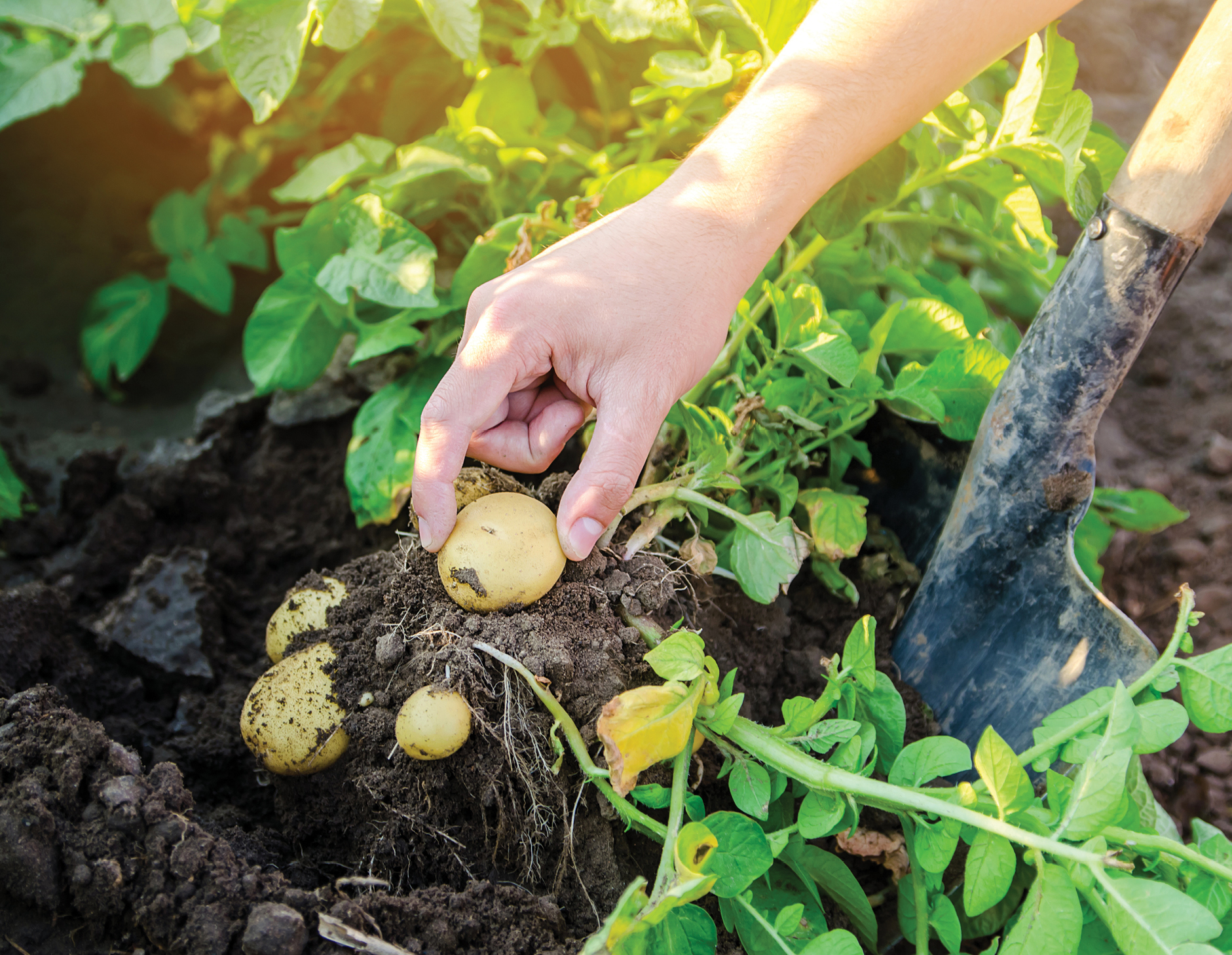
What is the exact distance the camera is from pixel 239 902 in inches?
41.7

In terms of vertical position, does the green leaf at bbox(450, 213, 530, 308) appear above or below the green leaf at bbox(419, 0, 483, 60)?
below

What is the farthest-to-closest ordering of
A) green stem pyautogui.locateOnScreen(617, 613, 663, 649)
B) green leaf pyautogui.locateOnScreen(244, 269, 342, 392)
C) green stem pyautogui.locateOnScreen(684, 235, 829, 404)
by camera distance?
1. green leaf pyautogui.locateOnScreen(244, 269, 342, 392)
2. green stem pyautogui.locateOnScreen(684, 235, 829, 404)
3. green stem pyautogui.locateOnScreen(617, 613, 663, 649)

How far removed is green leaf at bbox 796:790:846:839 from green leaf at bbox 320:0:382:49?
5.28 ft

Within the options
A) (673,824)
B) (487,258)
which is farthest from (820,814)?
(487,258)

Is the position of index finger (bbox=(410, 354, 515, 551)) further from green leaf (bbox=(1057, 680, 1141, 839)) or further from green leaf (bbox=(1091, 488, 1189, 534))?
green leaf (bbox=(1091, 488, 1189, 534))

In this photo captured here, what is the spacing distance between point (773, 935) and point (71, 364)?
289cm

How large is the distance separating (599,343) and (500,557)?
0.36m

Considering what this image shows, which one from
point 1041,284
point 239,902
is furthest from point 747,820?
point 1041,284

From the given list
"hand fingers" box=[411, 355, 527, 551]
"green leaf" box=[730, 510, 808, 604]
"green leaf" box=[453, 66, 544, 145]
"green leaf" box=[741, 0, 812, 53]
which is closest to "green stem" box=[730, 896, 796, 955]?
"green leaf" box=[730, 510, 808, 604]

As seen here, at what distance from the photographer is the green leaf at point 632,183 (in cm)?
158

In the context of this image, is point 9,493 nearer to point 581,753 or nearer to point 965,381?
point 581,753

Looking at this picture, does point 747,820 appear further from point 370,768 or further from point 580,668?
point 370,768

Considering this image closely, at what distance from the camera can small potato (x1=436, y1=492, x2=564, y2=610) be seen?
47.4 inches

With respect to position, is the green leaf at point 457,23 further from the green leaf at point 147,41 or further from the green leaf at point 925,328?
the green leaf at point 925,328
